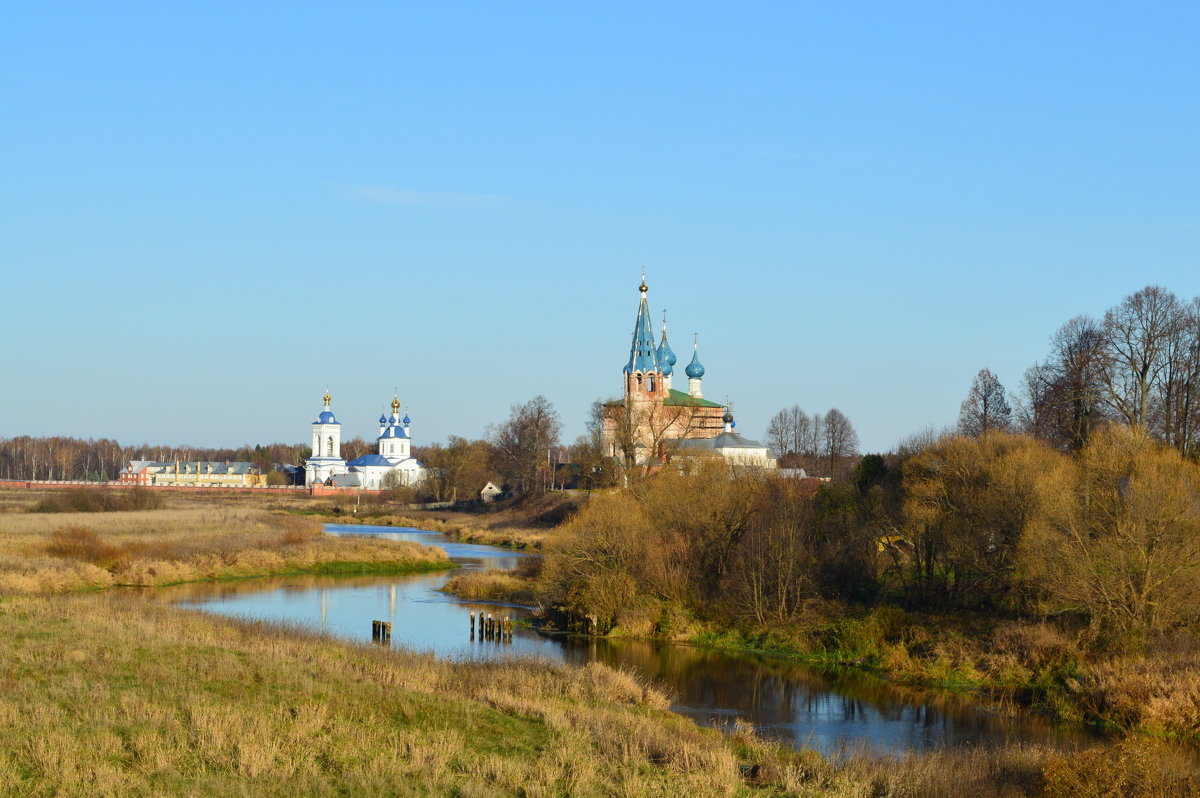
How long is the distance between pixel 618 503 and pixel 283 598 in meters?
11.4

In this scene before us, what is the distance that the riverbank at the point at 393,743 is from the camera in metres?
12.6

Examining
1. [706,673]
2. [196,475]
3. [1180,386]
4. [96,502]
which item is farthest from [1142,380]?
[196,475]

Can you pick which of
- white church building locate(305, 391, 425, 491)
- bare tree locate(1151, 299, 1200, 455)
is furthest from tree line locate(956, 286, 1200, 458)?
white church building locate(305, 391, 425, 491)

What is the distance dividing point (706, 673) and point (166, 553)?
966 inches

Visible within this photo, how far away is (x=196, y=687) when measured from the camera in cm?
1702

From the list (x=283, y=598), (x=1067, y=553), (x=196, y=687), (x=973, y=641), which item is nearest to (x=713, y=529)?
(x=973, y=641)

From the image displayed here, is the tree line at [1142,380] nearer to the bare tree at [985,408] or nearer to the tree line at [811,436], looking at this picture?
the bare tree at [985,408]

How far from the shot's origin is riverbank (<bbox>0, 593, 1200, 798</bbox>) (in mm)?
12617

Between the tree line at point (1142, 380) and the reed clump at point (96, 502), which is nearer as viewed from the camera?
the tree line at point (1142, 380)

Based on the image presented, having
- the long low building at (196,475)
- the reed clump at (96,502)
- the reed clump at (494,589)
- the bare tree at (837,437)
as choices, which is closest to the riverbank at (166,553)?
the reed clump at (96,502)

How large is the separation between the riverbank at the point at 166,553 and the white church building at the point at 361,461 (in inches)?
2495

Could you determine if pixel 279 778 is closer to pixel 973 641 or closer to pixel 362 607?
pixel 973 641

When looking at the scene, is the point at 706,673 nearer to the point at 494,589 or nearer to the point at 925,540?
the point at 925,540

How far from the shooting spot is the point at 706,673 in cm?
2606
